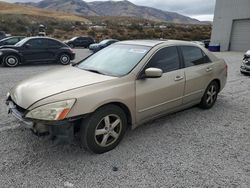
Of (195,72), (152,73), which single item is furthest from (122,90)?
(195,72)

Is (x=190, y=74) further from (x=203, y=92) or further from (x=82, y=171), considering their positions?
(x=82, y=171)

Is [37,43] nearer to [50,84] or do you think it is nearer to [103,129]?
[50,84]

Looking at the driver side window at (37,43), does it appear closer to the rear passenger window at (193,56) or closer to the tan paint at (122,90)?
the tan paint at (122,90)

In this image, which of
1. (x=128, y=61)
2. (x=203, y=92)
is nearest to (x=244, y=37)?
(x=203, y=92)

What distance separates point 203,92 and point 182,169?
2.25 meters

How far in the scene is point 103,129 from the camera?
3.11m

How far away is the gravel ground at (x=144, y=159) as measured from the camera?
2.68 meters

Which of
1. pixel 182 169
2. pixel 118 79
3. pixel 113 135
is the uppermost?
pixel 118 79

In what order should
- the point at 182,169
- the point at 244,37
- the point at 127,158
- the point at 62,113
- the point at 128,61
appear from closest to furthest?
the point at 62,113 → the point at 182,169 → the point at 127,158 → the point at 128,61 → the point at 244,37

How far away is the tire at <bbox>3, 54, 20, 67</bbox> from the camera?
10.4m

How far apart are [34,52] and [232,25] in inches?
781

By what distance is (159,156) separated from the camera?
3.20m

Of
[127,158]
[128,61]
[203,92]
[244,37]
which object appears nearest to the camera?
[127,158]

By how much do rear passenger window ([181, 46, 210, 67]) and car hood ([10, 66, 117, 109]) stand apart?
1759 mm
